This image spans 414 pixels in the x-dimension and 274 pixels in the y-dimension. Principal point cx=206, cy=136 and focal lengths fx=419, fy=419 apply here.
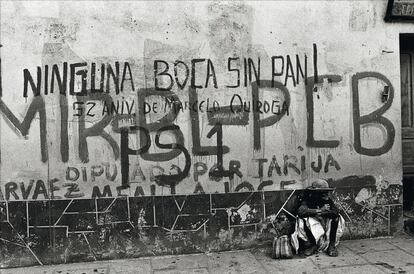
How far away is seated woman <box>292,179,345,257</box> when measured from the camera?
5102 millimetres

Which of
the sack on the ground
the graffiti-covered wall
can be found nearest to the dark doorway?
the graffiti-covered wall

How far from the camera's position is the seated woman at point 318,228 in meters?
5.10

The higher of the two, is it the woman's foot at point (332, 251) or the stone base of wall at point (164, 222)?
the stone base of wall at point (164, 222)

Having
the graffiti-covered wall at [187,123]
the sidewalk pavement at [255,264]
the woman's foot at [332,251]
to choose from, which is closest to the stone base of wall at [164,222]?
the graffiti-covered wall at [187,123]

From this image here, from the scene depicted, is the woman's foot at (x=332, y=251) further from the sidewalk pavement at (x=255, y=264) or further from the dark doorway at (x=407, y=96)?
the dark doorway at (x=407, y=96)

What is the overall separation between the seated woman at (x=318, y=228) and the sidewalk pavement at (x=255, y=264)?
13 cm

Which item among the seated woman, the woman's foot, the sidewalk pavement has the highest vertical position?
the seated woman

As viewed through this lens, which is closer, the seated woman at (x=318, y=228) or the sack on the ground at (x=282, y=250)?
the sack on the ground at (x=282, y=250)

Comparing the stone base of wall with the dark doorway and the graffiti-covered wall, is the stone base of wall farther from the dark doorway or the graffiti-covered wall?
the dark doorway

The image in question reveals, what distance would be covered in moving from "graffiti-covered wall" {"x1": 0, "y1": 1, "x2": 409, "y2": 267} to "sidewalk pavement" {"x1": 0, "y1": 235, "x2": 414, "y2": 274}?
0.15m

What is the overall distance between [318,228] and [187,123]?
206 cm

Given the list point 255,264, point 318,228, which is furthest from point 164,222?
point 318,228

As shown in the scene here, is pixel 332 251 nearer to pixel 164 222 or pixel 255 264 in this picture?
pixel 255 264

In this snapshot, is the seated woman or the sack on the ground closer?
the sack on the ground
